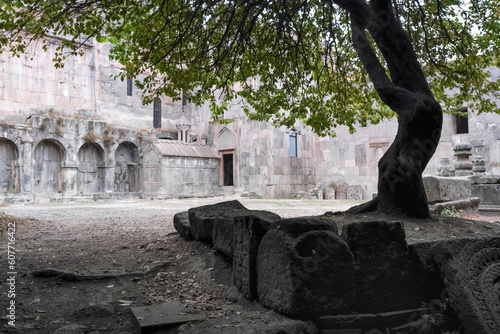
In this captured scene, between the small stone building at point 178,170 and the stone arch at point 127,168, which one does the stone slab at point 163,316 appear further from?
the stone arch at point 127,168

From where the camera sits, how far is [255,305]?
2984 mm

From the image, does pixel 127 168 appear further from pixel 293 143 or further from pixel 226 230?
pixel 226 230

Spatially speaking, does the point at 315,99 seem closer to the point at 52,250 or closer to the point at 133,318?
the point at 52,250

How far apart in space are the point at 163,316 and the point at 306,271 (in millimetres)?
1131

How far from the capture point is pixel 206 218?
4660mm

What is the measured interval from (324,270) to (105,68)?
76.7ft

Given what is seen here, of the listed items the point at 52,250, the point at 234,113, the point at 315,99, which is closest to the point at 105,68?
the point at 234,113

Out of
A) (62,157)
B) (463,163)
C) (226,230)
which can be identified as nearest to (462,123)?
(463,163)

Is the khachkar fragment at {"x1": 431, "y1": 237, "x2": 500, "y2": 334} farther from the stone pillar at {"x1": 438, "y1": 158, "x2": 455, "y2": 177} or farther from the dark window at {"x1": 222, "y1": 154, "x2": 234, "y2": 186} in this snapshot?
the dark window at {"x1": 222, "y1": 154, "x2": 234, "y2": 186}

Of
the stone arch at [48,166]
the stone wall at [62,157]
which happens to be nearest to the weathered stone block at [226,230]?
the stone wall at [62,157]

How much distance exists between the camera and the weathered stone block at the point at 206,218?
4.64m

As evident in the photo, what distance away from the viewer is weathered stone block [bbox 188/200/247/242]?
464 centimetres

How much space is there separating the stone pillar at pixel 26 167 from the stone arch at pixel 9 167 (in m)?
0.33

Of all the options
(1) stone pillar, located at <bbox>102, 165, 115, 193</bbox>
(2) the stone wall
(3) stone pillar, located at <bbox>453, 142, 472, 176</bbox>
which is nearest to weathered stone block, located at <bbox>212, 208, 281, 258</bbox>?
(3) stone pillar, located at <bbox>453, 142, 472, 176</bbox>
